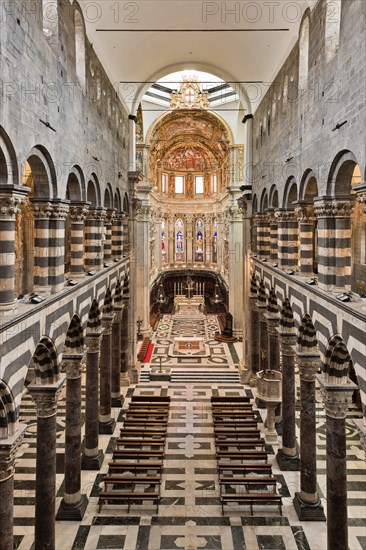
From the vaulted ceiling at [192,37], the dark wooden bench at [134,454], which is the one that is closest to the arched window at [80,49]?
the vaulted ceiling at [192,37]

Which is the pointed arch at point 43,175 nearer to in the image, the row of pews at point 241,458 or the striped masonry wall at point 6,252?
the striped masonry wall at point 6,252

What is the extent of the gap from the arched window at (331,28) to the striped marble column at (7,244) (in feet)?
23.9

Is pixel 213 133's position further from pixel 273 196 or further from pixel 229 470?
pixel 229 470

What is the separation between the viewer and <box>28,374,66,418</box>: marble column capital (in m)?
10.1

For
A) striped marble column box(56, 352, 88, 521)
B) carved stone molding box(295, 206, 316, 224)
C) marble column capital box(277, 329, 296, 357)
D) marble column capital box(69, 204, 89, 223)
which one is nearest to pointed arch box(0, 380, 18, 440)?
striped marble column box(56, 352, 88, 521)

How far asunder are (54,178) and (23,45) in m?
2.95

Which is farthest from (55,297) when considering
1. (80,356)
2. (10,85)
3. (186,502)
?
(186,502)

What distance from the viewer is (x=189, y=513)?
12.4 metres

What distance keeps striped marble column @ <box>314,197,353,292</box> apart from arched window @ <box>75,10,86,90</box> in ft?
25.3

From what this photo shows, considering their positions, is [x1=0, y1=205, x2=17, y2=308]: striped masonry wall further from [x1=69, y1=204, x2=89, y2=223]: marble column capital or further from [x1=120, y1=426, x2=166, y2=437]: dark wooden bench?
[x1=120, y1=426, x2=166, y2=437]: dark wooden bench

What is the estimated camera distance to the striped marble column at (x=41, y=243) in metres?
10.5

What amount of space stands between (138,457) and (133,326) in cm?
1030

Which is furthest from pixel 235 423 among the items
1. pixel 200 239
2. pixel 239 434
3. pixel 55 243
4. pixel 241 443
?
pixel 200 239

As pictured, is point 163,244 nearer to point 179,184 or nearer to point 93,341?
point 179,184
